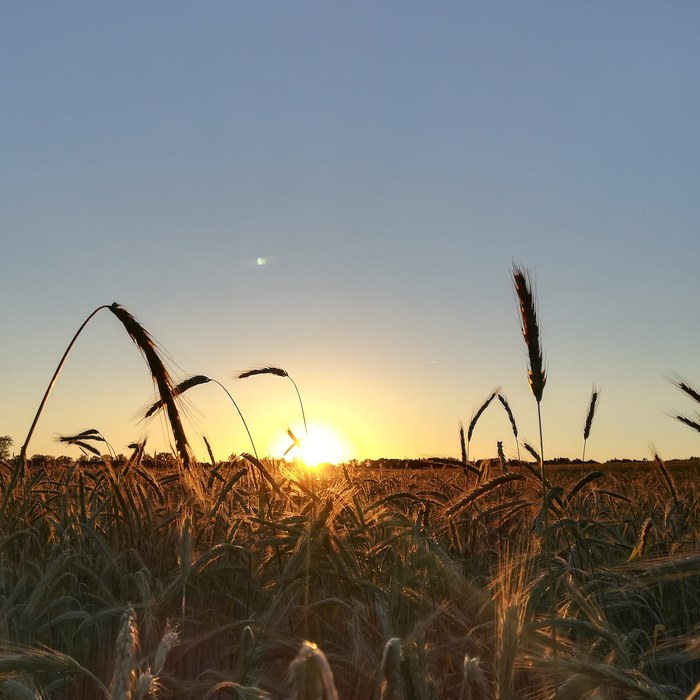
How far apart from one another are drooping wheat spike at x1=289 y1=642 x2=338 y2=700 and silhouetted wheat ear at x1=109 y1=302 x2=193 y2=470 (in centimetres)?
243

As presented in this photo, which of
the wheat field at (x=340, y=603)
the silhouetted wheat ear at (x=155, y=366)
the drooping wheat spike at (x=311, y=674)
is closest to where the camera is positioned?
the drooping wheat spike at (x=311, y=674)

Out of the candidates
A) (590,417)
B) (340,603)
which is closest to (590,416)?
(590,417)

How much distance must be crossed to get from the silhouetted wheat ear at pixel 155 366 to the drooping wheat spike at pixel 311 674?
2428 mm

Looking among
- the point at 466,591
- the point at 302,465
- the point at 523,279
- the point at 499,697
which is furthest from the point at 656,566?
the point at 302,465

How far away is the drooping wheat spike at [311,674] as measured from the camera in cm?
95

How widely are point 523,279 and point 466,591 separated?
5.05 feet

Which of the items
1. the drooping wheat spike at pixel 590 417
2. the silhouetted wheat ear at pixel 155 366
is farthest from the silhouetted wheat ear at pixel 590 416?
the silhouetted wheat ear at pixel 155 366

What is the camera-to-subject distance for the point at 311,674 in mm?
986

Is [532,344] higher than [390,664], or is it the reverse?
[532,344]

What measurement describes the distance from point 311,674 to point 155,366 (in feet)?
8.41

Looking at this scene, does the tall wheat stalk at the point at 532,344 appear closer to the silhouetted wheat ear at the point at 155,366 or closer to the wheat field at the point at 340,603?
the wheat field at the point at 340,603

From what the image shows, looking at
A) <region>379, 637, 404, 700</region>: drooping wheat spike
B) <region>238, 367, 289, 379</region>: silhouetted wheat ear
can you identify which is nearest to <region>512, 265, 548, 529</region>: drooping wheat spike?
<region>379, 637, 404, 700</region>: drooping wheat spike

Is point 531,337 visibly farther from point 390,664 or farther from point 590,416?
point 590,416

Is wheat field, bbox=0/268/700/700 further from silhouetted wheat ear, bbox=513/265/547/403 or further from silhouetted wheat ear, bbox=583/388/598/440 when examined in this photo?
silhouetted wheat ear, bbox=583/388/598/440
